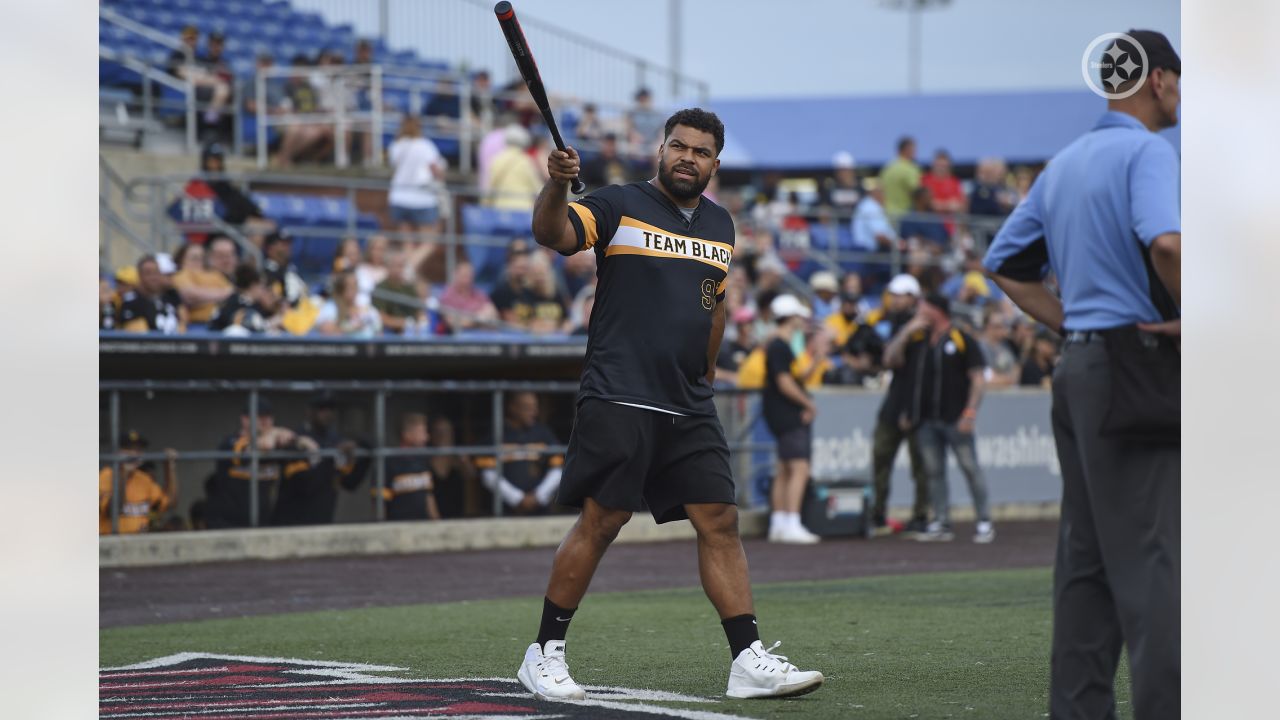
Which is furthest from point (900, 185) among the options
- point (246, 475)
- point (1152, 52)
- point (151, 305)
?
point (1152, 52)

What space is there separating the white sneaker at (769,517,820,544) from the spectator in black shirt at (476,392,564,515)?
2.19 metres

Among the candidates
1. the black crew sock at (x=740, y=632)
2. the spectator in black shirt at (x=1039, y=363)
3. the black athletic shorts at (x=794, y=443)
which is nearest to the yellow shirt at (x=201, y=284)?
the black athletic shorts at (x=794, y=443)

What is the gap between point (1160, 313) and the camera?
4680 millimetres

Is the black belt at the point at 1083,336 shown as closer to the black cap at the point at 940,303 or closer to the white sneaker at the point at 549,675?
the white sneaker at the point at 549,675

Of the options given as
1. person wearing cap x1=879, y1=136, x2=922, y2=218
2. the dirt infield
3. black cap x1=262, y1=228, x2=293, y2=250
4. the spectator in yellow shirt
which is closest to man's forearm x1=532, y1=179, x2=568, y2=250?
the dirt infield

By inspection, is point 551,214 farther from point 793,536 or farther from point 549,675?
point 793,536

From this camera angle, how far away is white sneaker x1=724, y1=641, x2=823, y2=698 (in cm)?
621

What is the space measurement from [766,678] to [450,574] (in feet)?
23.4

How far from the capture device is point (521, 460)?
16078 millimetres

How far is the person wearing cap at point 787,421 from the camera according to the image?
1627cm

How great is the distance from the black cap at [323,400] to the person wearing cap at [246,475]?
0.37 meters

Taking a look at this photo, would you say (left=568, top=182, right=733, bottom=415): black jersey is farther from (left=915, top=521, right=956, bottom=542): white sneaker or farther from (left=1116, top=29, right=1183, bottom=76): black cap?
(left=915, top=521, right=956, bottom=542): white sneaker

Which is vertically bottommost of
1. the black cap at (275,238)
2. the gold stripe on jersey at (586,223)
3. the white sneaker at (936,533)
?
the white sneaker at (936,533)
